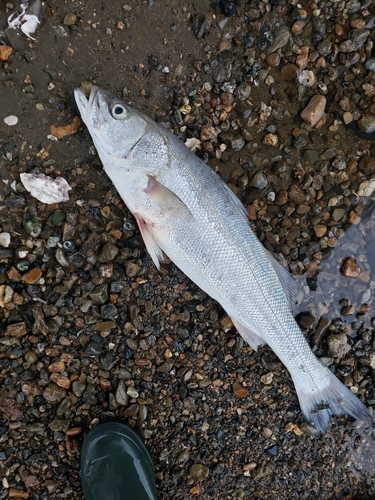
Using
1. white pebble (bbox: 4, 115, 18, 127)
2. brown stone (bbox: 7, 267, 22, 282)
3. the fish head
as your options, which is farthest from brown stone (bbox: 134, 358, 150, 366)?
white pebble (bbox: 4, 115, 18, 127)

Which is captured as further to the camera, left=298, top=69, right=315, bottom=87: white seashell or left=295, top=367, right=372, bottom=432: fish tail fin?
left=298, top=69, right=315, bottom=87: white seashell

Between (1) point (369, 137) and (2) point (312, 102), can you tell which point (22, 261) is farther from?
(1) point (369, 137)

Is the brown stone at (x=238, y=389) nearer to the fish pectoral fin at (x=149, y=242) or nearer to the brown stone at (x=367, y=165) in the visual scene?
the fish pectoral fin at (x=149, y=242)

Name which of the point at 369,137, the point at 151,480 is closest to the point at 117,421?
the point at 151,480

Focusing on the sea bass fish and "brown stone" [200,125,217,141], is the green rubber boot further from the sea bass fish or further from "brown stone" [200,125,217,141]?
"brown stone" [200,125,217,141]

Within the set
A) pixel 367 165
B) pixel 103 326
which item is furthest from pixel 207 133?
pixel 103 326

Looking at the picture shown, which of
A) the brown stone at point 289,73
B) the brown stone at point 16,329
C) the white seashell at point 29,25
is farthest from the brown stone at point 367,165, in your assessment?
the brown stone at point 16,329
